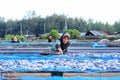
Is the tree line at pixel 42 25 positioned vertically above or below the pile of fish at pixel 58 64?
above

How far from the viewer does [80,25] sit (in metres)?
81.9

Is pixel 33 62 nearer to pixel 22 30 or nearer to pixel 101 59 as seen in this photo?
pixel 101 59

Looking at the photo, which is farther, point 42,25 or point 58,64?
point 42,25

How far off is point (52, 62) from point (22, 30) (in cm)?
A: 7261

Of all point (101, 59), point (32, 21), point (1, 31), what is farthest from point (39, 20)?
point (101, 59)

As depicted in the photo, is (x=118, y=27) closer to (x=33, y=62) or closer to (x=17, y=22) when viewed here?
(x=17, y=22)

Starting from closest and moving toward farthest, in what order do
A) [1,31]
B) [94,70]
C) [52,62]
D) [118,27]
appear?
[94,70]
[52,62]
[1,31]
[118,27]

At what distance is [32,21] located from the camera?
8075cm

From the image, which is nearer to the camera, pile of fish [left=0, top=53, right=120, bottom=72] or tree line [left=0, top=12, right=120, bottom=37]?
pile of fish [left=0, top=53, right=120, bottom=72]

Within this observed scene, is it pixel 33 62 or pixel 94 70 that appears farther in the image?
pixel 33 62

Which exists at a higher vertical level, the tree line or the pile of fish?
the tree line

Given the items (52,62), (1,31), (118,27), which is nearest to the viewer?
(52,62)

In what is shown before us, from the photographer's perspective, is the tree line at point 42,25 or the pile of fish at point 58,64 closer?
the pile of fish at point 58,64

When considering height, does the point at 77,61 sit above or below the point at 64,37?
below
